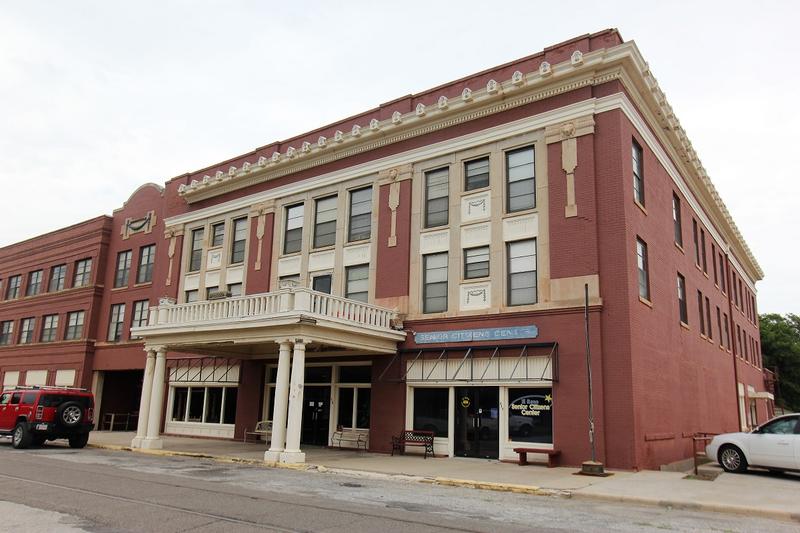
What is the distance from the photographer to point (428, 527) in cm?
927

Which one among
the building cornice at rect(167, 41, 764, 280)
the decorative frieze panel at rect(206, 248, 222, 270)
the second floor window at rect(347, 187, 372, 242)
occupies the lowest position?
the decorative frieze panel at rect(206, 248, 222, 270)

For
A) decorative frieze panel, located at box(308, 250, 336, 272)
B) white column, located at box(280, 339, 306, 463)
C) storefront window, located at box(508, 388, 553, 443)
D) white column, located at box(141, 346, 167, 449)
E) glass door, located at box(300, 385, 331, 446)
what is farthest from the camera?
decorative frieze panel, located at box(308, 250, 336, 272)

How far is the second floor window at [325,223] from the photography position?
26641 millimetres

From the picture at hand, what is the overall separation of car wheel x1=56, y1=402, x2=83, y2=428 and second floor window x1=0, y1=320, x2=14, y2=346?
23.0 meters

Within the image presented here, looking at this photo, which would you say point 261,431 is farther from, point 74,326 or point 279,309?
point 74,326

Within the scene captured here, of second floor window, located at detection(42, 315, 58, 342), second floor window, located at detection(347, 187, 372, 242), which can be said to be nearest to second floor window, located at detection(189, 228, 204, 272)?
second floor window, located at detection(347, 187, 372, 242)

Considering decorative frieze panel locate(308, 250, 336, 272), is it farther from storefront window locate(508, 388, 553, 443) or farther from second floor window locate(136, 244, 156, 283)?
second floor window locate(136, 244, 156, 283)

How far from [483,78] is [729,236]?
2185 cm

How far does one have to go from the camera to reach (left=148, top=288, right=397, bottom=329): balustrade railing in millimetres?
19828

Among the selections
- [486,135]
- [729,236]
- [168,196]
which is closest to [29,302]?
[168,196]

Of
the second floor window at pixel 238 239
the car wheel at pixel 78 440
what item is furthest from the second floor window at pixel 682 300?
the car wheel at pixel 78 440

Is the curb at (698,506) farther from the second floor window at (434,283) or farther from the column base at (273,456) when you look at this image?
the second floor window at (434,283)

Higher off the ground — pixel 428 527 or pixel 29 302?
pixel 29 302

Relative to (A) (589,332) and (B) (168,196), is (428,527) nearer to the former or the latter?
(A) (589,332)
